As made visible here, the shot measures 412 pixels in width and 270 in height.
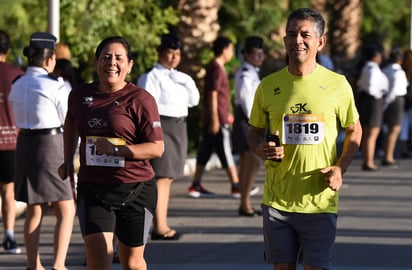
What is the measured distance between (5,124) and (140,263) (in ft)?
12.5

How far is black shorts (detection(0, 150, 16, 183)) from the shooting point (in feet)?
35.0

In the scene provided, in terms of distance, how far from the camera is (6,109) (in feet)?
35.0

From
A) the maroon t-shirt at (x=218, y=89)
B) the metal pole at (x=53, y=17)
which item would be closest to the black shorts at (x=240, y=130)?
the maroon t-shirt at (x=218, y=89)

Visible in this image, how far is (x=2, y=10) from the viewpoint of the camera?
Answer: 2628 centimetres

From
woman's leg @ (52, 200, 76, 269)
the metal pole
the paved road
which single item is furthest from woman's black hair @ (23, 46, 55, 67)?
the metal pole

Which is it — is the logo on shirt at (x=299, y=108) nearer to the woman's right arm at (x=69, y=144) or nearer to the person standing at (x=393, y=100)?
the woman's right arm at (x=69, y=144)

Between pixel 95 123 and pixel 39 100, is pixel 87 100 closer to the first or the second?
pixel 95 123

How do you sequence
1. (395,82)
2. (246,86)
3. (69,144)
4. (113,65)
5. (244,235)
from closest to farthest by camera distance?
(113,65)
(69,144)
(244,235)
(246,86)
(395,82)

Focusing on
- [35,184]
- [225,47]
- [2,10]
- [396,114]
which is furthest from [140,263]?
[2,10]


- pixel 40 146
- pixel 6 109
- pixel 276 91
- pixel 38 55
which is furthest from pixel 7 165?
pixel 276 91

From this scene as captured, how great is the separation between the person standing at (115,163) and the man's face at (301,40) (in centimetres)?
106

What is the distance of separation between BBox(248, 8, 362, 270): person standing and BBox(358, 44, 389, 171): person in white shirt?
10.7 meters

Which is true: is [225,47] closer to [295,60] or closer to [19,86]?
[19,86]

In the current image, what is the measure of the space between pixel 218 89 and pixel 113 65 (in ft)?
22.0
